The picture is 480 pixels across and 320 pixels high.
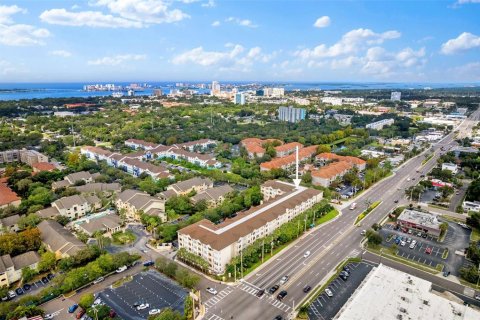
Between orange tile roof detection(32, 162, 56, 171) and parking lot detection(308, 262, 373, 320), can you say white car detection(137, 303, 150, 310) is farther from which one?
orange tile roof detection(32, 162, 56, 171)

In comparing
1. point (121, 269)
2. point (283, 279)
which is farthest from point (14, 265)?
point (283, 279)

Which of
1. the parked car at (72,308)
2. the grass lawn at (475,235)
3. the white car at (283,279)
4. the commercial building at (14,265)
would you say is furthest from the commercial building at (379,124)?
the parked car at (72,308)

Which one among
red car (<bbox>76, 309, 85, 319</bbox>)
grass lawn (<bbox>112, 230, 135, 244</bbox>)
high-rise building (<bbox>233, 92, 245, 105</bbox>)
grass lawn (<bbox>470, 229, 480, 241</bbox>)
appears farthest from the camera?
high-rise building (<bbox>233, 92, 245, 105</bbox>)

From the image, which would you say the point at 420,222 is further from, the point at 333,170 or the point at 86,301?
the point at 86,301

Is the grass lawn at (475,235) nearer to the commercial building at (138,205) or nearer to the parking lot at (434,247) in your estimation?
the parking lot at (434,247)

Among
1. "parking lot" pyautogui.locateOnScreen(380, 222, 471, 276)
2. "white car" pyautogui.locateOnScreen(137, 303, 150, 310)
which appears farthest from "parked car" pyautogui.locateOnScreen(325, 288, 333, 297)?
"white car" pyautogui.locateOnScreen(137, 303, 150, 310)

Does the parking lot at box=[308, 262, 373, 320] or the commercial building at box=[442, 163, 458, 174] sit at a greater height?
the commercial building at box=[442, 163, 458, 174]
